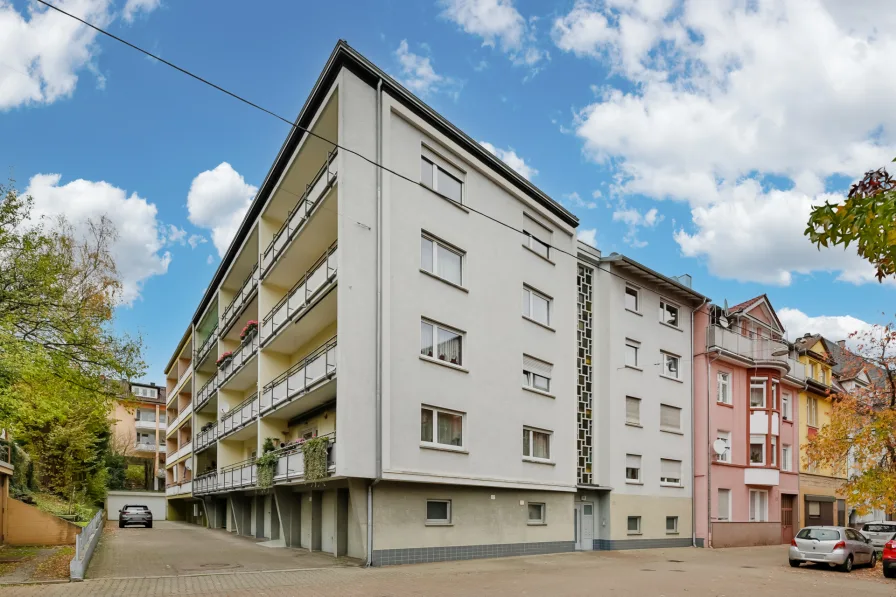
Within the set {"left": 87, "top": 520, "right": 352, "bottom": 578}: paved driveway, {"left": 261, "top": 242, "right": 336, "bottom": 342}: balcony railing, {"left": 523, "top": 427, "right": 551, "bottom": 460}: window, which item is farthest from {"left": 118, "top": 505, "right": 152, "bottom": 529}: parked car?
{"left": 523, "top": 427, "right": 551, "bottom": 460}: window

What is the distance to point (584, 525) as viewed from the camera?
90.4 ft

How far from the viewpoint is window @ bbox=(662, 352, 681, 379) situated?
105 ft

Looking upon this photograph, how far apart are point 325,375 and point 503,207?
889 cm

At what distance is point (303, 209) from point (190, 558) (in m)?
10.6

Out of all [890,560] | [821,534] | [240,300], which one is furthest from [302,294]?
[890,560]

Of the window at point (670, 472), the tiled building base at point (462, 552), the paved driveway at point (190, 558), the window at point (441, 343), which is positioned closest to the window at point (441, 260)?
the window at point (441, 343)

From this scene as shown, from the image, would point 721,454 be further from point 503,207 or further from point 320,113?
point 320,113

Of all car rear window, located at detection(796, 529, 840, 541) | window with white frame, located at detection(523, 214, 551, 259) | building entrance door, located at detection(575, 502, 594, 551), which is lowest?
building entrance door, located at detection(575, 502, 594, 551)

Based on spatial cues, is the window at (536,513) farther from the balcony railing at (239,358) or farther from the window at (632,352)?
the balcony railing at (239,358)

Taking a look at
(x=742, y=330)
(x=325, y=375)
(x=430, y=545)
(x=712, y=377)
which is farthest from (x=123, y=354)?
(x=742, y=330)

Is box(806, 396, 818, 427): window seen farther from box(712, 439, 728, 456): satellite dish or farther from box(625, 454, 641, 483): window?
box(625, 454, 641, 483): window

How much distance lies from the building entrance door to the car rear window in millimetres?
7360

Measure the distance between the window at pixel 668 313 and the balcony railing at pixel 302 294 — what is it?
53.7 feet

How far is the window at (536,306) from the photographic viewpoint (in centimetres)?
2542
